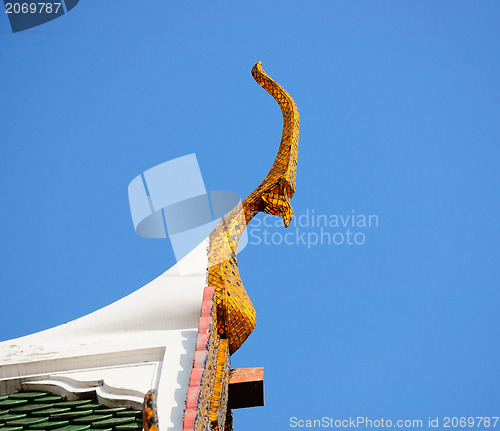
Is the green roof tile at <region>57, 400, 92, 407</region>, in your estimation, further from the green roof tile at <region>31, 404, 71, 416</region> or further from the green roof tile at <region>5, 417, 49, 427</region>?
the green roof tile at <region>5, 417, 49, 427</region>

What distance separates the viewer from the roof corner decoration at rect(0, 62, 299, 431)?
593 cm

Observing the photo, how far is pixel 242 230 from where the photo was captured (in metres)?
8.48

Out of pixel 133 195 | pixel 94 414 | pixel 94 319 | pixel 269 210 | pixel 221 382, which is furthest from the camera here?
pixel 133 195

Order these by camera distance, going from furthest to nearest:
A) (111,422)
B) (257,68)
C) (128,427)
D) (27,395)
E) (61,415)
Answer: (257,68), (27,395), (61,415), (111,422), (128,427)

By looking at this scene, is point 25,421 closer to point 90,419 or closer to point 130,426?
point 90,419

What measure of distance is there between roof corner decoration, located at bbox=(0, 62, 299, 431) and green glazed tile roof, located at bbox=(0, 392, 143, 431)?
0.01 m

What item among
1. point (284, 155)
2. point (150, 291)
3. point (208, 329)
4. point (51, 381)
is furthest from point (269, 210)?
point (51, 381)

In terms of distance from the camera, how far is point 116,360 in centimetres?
700

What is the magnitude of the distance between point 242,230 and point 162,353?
2154 mm

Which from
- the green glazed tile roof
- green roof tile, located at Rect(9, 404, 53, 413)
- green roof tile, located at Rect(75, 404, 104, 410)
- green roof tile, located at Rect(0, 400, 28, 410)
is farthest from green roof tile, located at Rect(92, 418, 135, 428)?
green roof tile, located at Rect(0, 400, 28, 410)

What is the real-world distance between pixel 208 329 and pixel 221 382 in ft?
1.82

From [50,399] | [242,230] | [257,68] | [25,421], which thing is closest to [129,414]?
[25,421]

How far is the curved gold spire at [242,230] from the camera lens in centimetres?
745

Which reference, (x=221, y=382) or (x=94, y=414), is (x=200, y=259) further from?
(x=94, y=414)
